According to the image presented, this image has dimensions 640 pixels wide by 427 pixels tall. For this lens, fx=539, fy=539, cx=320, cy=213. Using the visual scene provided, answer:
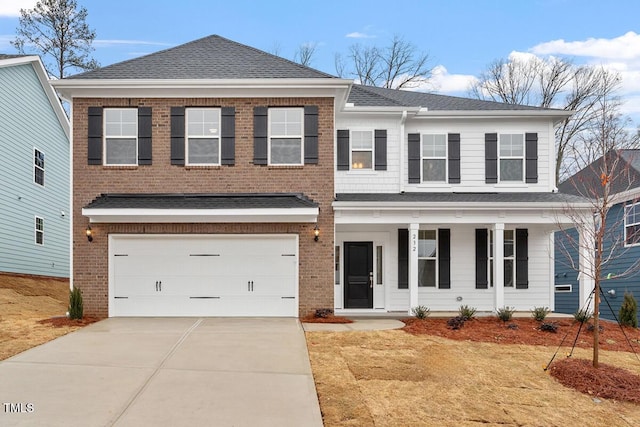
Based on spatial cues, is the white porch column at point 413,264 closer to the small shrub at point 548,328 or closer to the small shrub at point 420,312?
the small shrub at point 420,312

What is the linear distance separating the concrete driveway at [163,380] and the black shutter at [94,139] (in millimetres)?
4352

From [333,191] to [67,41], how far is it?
1995 cm

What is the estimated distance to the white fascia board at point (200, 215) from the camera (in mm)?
12492

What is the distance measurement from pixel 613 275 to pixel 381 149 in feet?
27.6

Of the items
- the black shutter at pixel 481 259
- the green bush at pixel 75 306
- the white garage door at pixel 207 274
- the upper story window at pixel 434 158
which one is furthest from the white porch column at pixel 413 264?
the green bush at pixel 75 306

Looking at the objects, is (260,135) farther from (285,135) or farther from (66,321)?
(66,321)

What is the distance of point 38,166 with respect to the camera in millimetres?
19938

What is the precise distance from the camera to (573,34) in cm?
2836

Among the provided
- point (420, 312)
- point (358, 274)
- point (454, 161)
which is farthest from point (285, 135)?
point (420, 312)

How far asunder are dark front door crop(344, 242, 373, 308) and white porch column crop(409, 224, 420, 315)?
1452mm

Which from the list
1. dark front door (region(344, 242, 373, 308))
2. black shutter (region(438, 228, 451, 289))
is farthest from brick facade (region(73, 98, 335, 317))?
black shutter (region(438, 228, 451, 289))

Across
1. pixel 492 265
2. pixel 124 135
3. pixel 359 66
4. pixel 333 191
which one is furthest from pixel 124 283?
pixel 359 66

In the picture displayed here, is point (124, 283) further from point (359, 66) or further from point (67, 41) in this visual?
point (359, 66)

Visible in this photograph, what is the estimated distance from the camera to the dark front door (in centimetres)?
1451
